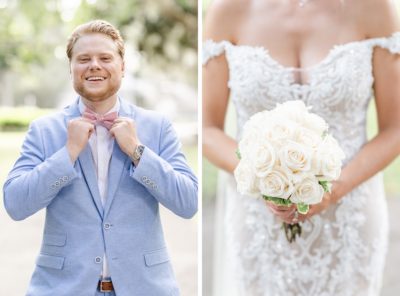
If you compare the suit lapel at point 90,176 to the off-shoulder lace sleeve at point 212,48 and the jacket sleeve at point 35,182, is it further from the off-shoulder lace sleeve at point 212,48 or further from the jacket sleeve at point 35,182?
the off-shoulder lace sleeve at point 212,48

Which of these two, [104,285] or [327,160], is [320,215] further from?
[104,285]

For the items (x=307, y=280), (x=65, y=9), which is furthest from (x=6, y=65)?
(x=307, y=280)

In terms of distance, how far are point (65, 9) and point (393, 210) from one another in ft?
4.87

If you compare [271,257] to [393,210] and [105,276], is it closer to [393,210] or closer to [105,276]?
[393,210]

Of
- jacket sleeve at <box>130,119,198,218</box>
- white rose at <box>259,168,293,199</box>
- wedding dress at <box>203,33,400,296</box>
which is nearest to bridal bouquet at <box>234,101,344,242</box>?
white rose at <box>259,168,293,199</box>

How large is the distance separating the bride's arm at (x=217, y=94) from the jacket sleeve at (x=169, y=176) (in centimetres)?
45

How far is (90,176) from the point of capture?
1.73 meters

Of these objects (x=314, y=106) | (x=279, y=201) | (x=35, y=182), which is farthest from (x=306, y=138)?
(x=35, y=182)

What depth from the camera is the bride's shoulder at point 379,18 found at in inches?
83.2

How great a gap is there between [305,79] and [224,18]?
0.33 meters

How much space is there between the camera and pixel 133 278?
173cm

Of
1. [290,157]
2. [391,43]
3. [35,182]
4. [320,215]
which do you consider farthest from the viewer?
[320,215]

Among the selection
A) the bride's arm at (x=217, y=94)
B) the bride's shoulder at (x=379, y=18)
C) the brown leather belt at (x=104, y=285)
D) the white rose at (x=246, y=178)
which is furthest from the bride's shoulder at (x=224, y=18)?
the brown leather belt at (x=104, y=285)

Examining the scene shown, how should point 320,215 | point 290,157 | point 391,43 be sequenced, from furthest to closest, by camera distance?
point 320,215 < point 391,43 < point 290,157
